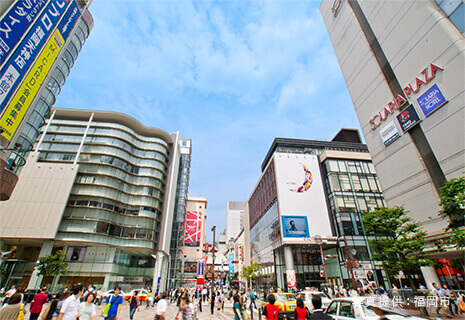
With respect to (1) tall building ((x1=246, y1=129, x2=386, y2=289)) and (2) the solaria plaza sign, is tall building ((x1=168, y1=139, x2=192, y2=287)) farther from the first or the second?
(2) the solaria plaza sign

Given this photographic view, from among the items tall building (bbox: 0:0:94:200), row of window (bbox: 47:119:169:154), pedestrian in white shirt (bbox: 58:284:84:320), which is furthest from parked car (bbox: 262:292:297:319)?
row of window (bbox: 47:119:169:154)

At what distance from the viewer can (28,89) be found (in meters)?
15.5

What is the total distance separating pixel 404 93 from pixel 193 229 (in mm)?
69080

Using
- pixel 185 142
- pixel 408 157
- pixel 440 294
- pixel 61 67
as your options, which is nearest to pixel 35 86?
pixel 61 67

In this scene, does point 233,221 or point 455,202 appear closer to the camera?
point 455,202

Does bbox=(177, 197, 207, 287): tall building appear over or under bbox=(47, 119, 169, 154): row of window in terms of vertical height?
under

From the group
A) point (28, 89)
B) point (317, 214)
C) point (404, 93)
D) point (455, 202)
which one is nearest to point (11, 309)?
point (28, 89)

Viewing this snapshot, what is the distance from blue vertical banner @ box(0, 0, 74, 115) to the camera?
13406mm

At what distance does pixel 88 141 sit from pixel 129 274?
27.9m

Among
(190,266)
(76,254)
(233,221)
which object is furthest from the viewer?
(233,221)

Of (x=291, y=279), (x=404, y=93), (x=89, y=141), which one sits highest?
(x=89, y=141)

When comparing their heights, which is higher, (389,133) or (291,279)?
(389,133)

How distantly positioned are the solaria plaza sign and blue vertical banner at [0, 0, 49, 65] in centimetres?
3149

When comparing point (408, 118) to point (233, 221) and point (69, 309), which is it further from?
point (233, 221)
